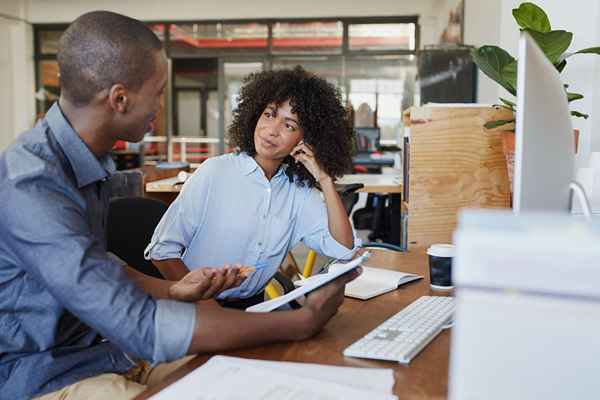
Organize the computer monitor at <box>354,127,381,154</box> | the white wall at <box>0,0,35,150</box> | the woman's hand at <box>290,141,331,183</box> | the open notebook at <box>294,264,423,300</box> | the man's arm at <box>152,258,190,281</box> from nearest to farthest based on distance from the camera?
the open notebook at <box>294,264,423,300</box> → the man's arm at <box>152,258,190,281</box> → the woman's hand at <box>290,141,331,183</box> → the computer monitor at <box>354,127,381,154</box> → the white wall at <box>0,0,35,150</box>

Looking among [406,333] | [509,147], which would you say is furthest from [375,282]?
[509,147]

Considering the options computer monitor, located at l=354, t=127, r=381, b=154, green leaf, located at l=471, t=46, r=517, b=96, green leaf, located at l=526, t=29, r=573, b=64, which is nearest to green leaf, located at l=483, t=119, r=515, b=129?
green leaf, located at l=471, t=46, r=517, b=96

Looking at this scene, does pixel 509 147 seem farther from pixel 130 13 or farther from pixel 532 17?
pixel 130 13

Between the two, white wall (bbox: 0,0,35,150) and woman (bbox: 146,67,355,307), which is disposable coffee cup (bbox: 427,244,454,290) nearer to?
woman (bbox: 146,67,355,307)

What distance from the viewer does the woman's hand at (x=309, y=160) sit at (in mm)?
1892

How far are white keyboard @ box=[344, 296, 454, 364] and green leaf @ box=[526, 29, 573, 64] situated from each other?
1.10m

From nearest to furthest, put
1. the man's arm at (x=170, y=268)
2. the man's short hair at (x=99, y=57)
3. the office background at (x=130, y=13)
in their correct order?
1. the man's short hair at (x=99, y=57)
2. the man's arm at (x=170, y=268)
3. the office background at (x=130, y=13)

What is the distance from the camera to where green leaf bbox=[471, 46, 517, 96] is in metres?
2.07

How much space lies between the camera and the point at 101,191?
1.13 metres

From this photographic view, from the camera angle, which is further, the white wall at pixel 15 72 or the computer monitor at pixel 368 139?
the white wall at pixel 15 72

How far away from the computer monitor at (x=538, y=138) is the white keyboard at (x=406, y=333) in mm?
311

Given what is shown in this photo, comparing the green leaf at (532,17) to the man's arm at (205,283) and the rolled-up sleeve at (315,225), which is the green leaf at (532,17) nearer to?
the rolled-up sleeve at (315,225)

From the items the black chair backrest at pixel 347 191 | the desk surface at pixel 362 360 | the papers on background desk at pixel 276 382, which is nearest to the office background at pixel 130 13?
the black chair backrest at pixel 347 191

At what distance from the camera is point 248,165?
187cm
